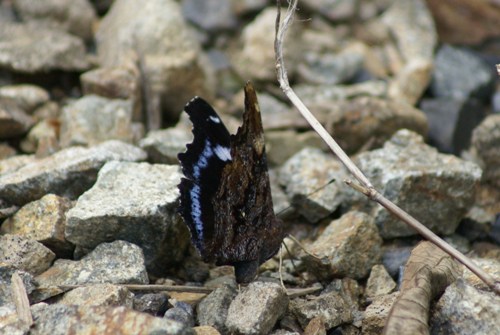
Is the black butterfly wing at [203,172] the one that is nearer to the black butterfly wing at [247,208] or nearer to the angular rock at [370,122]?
the black butterfly wing at [247,208]

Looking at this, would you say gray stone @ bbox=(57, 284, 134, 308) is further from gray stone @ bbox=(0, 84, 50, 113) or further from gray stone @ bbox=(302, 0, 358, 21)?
gray stone @ bbox=(302, 0, 358, 21)

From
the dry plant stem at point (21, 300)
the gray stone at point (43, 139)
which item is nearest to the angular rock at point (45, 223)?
the dry plant stem at point (21, 300)

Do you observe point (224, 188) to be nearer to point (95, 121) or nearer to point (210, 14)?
point (95, 121)

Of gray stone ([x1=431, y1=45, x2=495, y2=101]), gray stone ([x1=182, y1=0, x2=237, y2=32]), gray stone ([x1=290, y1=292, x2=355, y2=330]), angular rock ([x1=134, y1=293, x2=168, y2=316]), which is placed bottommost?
gray stone ([x1=431, y1=45, x2=495, y2=101])

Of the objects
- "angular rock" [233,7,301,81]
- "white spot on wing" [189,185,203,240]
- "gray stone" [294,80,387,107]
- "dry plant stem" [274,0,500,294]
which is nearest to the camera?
"dry plant stem" [274,0,500,294]

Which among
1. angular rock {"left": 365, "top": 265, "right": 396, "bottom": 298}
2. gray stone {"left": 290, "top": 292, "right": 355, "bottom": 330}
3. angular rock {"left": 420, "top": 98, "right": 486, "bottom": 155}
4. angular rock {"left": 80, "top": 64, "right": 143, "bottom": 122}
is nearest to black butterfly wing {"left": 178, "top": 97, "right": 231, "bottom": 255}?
gray stone {"left": 290, "top": 292, "right": 355, "bottom": 330}

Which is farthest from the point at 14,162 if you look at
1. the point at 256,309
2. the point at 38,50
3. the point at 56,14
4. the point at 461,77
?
the point at 461,77

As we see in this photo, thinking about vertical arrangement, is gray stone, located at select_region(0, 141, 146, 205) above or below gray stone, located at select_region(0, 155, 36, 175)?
above

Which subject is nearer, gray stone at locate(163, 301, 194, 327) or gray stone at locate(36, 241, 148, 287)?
gray stone at locate(163, 301, 194, 327)
